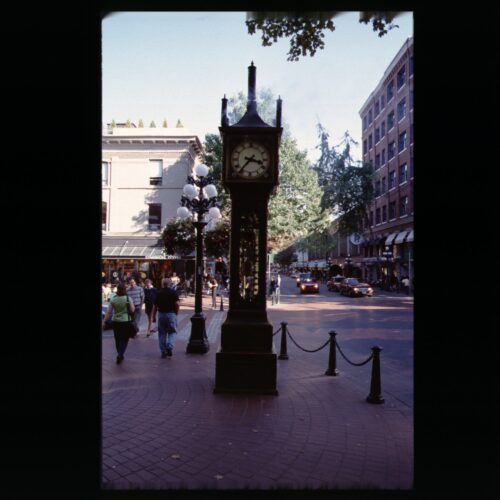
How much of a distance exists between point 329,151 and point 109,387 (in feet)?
114

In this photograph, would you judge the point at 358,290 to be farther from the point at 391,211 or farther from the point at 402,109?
the point at 402,109

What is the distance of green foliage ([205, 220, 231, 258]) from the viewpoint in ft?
92.1

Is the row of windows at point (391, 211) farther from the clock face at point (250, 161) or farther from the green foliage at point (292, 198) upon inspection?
the clock face at point (250, 161)

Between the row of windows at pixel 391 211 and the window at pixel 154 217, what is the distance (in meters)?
21.4

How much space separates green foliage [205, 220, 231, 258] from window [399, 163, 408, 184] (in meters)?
18.2

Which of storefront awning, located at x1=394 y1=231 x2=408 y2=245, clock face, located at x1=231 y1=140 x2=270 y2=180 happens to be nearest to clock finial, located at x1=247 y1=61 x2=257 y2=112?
clock face, located at x1=231 y1=140 x2=270 y2=180

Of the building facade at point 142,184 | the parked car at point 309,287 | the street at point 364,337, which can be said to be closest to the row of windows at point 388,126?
the parked car at point 309,287

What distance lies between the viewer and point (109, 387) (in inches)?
280

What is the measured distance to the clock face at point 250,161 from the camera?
7.09 m

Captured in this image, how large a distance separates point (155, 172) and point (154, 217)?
367cm

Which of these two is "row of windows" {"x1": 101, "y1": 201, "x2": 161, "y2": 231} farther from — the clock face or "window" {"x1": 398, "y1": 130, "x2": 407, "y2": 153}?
the clock face

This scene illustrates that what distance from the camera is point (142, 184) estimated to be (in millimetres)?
34125
